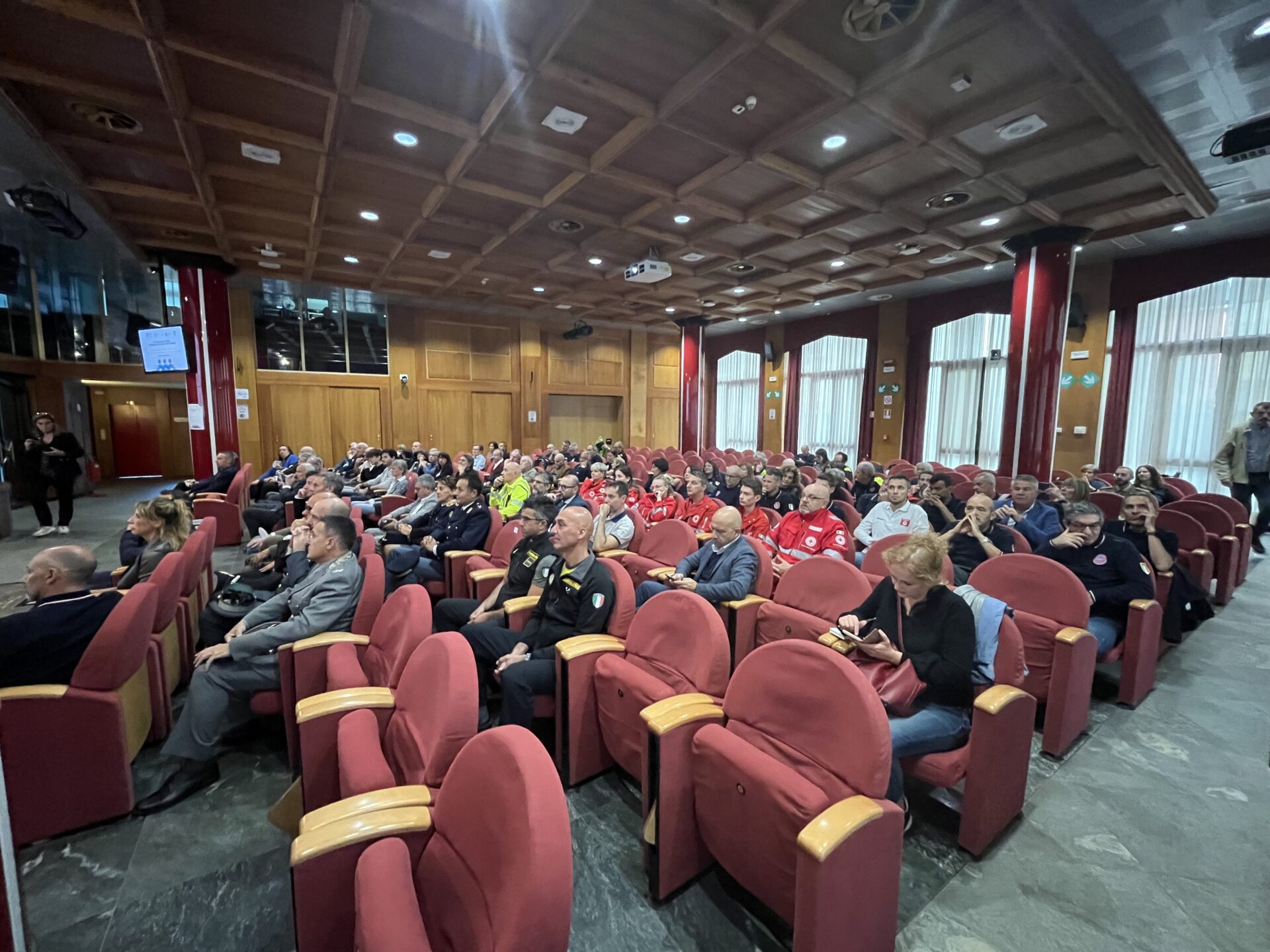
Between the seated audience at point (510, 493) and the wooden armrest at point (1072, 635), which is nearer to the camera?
the wooden armrest at point (1072, 635)

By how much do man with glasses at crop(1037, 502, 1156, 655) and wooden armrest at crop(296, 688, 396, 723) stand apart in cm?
326

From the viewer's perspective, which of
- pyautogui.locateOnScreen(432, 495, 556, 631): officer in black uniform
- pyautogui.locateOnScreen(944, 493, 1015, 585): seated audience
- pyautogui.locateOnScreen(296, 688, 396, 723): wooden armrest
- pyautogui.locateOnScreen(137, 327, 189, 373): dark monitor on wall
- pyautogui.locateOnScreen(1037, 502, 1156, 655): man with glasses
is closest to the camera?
pyautogui.locateOnScreen(296, 688, 396, 723): wooden armrest

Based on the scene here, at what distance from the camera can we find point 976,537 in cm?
335

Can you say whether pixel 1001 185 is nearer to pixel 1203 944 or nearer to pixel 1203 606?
pixel 1203 606

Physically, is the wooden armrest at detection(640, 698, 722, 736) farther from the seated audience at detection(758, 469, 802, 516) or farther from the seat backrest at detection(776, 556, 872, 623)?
the seated audience at detection(758, 469, 802, 516)

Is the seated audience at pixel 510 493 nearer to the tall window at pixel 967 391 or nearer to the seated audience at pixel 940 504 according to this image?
the seated audience at pixel 940 504

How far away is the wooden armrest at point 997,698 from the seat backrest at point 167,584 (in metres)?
3.29

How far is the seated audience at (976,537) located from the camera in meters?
3.35

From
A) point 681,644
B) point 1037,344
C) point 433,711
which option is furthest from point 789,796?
point 1037,344

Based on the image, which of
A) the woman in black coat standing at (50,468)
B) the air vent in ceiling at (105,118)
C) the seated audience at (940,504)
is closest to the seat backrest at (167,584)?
the air vent in ceiling at (105,118)

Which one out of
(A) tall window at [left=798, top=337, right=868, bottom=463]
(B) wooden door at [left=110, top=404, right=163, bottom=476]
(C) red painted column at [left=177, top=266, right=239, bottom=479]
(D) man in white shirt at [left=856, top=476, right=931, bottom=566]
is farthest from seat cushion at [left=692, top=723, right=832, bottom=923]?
(B) wooden door at [left=110, top=404, right=163, bottom=476]

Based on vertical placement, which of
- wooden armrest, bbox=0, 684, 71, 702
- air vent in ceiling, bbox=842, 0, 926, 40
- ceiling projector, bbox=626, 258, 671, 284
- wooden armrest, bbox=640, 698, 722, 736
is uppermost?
air vent in ceiling, bbox=842, 0, 926, 40

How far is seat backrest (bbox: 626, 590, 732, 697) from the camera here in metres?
1.87

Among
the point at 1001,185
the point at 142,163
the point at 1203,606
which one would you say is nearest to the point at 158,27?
the point at 142,163
